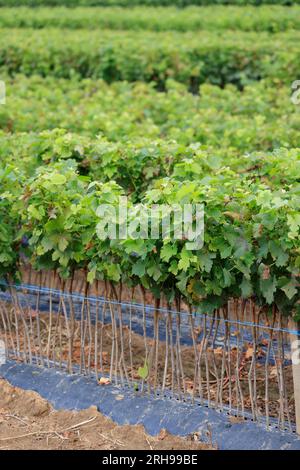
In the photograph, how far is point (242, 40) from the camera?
49.6 feet

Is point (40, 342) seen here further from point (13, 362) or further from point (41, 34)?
point (41, 34)

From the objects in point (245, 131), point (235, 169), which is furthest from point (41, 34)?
point (235, 169)

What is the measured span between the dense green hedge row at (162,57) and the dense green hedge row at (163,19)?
4.63 feet

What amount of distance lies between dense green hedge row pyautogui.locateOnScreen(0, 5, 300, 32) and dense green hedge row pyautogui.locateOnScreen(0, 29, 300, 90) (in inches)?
55.5

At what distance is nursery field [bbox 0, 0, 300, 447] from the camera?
17.2 ft

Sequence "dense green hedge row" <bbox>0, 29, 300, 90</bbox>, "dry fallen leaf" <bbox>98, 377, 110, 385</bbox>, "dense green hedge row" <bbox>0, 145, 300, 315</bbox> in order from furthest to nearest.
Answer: "dense green hedge row" <bbox>0, 29, 300, 90</bbox>
"dry fallen leaf" <bbox>98, 377, 110, 385</bbox>
"dense green hedge row" <bbox>0, 145, 300, 315</bbox>

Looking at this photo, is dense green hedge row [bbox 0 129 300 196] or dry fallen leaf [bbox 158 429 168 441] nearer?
dry fallen leaf [bbox 158 429 168 441]

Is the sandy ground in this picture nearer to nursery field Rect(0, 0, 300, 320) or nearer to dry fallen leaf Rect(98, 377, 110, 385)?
dry fallen leaf Rect(98, 377, 110, 385)

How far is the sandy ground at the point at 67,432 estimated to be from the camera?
17.4 feet

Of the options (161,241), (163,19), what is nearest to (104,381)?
(161,241)

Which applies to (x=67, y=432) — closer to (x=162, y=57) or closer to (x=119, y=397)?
(x=119, y=397)

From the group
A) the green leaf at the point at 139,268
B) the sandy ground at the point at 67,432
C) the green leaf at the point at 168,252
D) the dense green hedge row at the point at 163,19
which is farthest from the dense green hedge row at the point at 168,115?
the dense green hedge row at the point at 163,19

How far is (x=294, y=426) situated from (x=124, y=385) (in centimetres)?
125

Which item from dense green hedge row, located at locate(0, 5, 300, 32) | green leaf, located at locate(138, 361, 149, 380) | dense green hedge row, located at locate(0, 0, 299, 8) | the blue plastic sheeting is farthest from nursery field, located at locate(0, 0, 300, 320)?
dense green hedge row, located at locate(0, 0, 299, 8)
